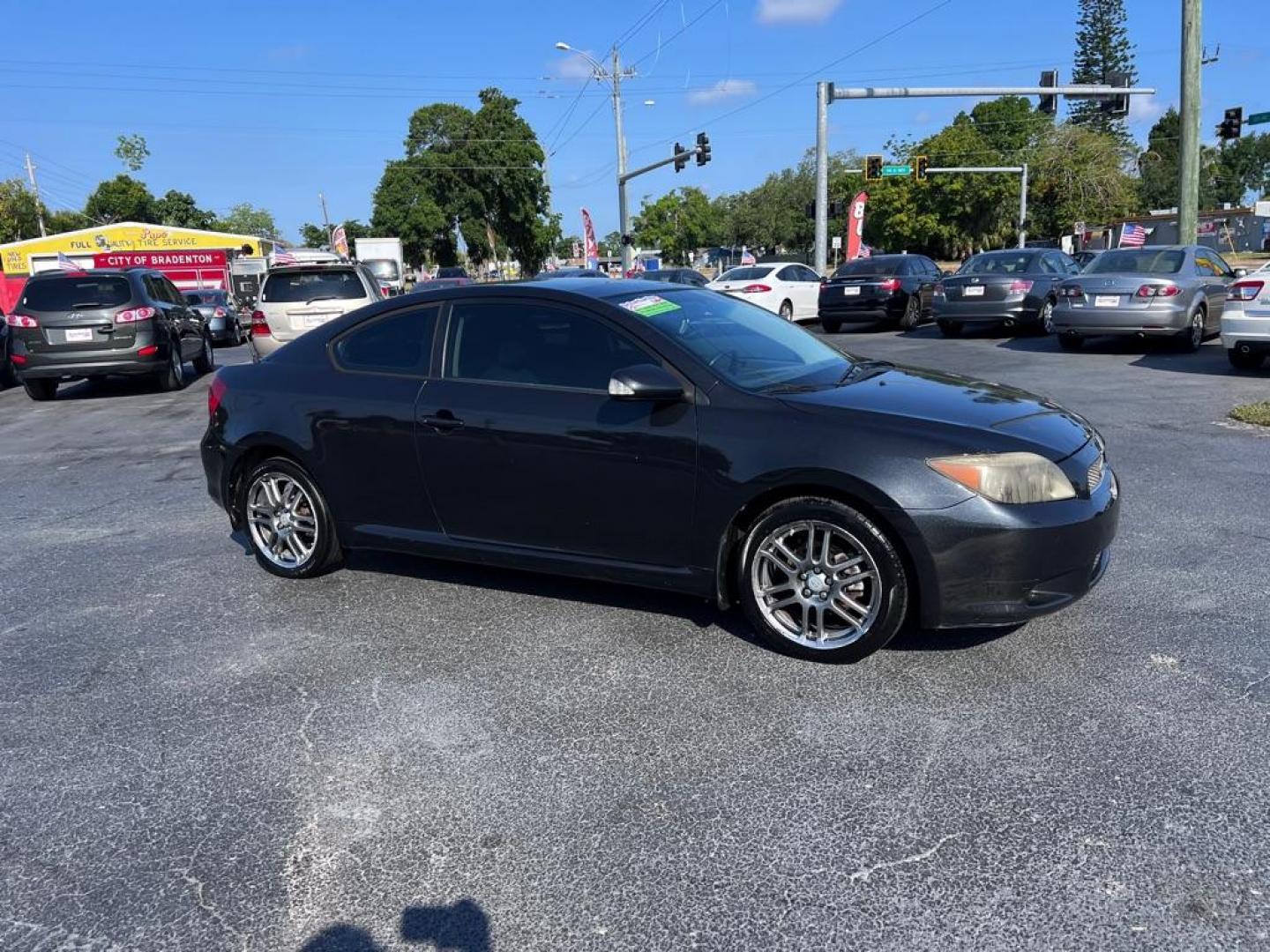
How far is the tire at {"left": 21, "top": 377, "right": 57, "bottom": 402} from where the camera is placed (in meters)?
14.0

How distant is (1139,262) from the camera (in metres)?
14.0

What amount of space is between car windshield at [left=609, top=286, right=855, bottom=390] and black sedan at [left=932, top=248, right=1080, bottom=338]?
12473mm

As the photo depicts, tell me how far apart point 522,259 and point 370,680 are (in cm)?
7429

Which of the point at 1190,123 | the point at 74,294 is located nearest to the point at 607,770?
the point at 74,294

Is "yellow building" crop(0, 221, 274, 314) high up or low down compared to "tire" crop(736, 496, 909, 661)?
up

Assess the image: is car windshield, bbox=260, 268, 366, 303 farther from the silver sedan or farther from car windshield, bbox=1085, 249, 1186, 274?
car windshield, bbox=1085, 249, 1186, 274

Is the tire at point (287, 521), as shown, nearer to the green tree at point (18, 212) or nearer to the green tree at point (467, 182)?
the green tree at point (467, 182)

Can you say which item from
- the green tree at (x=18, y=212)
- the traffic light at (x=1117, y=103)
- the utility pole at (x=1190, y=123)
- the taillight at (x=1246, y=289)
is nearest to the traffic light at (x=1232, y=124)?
the traffic light at (x=1117, y=103)

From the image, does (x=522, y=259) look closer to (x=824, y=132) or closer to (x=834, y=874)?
(x=824, y=132)

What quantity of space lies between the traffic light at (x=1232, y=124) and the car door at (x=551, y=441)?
2510cm

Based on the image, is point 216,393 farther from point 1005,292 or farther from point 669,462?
point 1005,292

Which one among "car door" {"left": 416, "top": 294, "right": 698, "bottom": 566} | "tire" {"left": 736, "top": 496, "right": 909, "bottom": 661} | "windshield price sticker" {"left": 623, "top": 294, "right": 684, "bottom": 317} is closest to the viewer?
"tire" {"left": 736, "top": 496, "right": 909, "bottom": 661}

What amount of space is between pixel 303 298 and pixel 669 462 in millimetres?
10183

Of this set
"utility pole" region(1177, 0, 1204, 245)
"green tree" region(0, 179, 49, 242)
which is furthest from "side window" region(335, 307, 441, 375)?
"green tree" region(0, 179, 49, 242)
